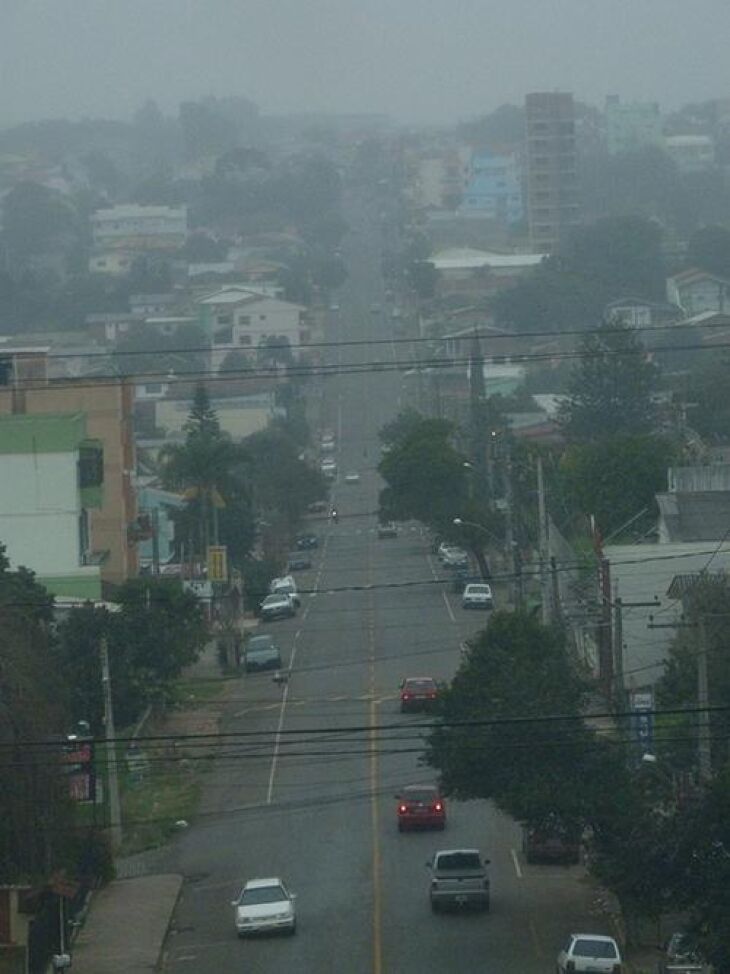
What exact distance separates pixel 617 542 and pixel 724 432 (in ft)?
45.3

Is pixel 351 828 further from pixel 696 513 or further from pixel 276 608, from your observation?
pixel 276 608

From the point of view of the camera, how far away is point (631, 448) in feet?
115

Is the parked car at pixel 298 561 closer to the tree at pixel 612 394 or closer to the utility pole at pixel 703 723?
the tree at pixel 612 394

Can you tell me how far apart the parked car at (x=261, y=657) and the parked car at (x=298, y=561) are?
944cm

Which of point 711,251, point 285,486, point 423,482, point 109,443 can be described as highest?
point 711,251

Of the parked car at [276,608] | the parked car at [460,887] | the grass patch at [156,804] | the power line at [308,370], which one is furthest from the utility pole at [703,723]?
the parked car at [276,608]

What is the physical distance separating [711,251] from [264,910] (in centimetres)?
7730

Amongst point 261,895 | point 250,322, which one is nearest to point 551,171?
point 250,322

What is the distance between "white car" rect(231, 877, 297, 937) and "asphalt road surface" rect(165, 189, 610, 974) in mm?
89

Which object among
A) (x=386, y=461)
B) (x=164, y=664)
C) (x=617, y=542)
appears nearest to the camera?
(x=164, y=664)

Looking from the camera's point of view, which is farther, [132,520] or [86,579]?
[132,520]

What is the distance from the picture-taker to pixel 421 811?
20.0 m

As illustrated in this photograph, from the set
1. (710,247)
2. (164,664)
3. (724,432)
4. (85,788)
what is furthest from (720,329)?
(85,788)

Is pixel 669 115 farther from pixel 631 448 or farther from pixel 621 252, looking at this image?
→ pixel 631 448
